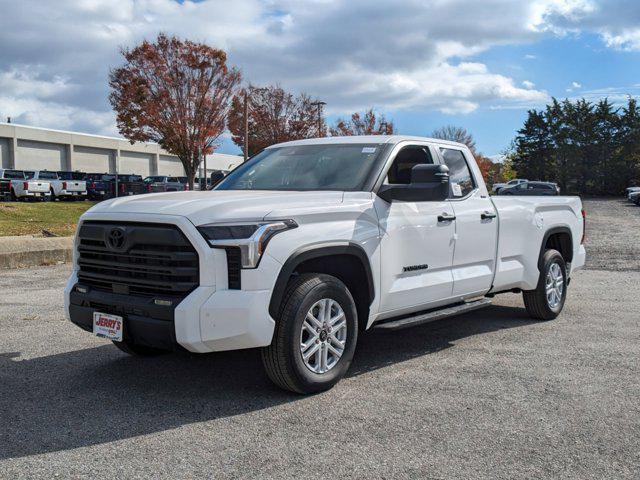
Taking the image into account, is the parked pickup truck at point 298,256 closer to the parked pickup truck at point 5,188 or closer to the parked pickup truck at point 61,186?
the parked pickup truck at point 5,188

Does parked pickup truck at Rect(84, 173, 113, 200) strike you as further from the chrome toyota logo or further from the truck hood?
the chrome toyota logo

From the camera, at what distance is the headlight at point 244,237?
4.18m

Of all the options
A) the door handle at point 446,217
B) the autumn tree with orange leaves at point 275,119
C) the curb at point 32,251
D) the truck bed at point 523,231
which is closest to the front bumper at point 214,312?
the door handle at point 446,217

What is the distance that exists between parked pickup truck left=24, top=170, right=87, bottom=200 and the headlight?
3469cm

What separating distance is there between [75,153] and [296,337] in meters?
63.5

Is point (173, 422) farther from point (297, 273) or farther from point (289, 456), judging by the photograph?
point (297, 273)

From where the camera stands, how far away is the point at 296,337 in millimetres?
4418

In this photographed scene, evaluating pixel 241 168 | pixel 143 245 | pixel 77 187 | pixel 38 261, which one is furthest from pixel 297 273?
pixel 77 187

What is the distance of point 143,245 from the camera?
445cm

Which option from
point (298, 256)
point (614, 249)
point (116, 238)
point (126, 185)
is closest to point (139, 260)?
point (116, 238)

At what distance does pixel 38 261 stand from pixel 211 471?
1014 cm

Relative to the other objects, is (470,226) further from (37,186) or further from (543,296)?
(37,186)

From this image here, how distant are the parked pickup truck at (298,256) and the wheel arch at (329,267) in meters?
0.01

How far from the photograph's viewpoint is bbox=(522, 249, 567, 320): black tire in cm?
720
